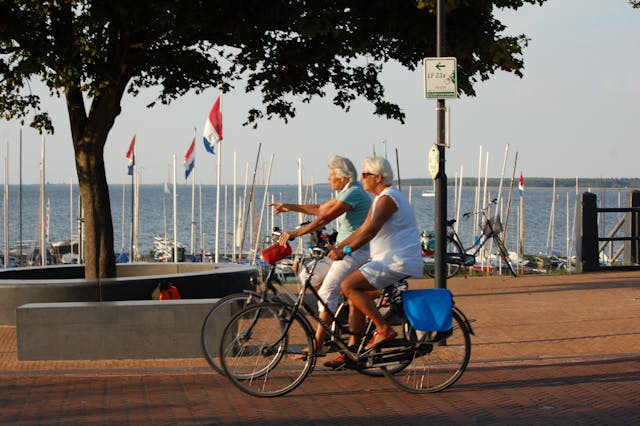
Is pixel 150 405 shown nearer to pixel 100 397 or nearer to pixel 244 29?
pixel 100 397

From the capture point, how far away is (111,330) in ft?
29.9

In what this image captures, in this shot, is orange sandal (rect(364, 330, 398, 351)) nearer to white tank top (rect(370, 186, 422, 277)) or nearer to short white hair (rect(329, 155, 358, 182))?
white tank top (rect(370, 186, 422, 277))

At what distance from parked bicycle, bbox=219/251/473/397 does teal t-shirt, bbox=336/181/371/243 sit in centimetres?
70

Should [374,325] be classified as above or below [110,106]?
below

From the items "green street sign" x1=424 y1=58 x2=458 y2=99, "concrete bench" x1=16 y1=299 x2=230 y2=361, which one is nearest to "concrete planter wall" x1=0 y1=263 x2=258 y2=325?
"concrete bench" x1=16 y1=299 x2=230 y2=361

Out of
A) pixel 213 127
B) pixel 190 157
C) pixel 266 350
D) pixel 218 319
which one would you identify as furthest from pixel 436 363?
pixel 190 157

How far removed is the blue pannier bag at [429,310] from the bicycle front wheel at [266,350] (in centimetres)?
78

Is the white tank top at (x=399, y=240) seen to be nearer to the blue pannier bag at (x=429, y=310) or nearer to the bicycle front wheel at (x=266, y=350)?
the blue pannier bag at (x=429, y=310)

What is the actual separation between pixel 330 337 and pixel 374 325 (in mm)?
349

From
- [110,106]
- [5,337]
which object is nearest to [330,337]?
[5,337]

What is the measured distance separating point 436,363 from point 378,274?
2.93ft

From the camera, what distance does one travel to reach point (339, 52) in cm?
1297

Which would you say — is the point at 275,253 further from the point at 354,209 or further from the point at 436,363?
the point at 436,363

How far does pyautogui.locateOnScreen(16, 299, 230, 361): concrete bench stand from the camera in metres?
9.04
